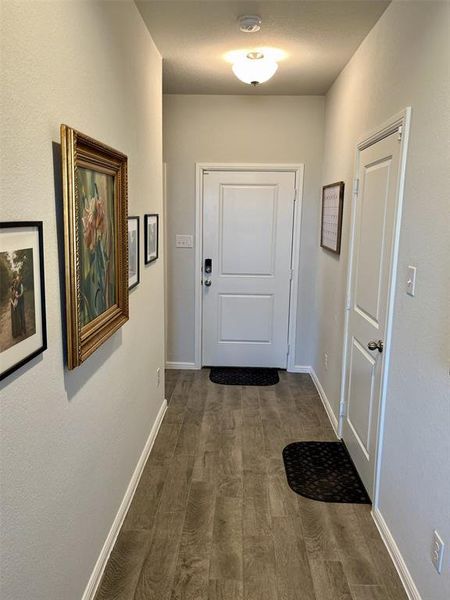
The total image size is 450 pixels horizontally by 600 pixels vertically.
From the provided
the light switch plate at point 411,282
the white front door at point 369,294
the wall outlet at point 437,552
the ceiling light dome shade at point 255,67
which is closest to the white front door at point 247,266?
the ceiling light dome shade at point 255,67

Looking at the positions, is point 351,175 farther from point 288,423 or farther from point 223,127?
point 288,423

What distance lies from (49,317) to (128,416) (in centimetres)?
112

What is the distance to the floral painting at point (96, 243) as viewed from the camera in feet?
5.01

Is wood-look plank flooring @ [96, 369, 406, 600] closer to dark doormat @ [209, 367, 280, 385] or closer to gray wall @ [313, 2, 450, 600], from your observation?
gray wall @ [313, 2, 450, 600]

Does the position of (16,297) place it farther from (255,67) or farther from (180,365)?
(180,365)

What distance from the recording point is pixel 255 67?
111 inches

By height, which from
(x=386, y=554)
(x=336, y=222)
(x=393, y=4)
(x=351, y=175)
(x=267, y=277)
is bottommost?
(x=386, y=554)

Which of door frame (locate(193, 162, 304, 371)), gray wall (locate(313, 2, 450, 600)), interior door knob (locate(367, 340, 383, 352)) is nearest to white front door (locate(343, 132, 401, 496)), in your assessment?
interior door knob (locate(367, 340, 383, 352))

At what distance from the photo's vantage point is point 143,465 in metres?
2.64

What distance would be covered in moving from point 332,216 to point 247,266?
1.04 metres

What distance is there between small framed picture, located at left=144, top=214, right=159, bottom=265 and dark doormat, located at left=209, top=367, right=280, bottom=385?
161 cm

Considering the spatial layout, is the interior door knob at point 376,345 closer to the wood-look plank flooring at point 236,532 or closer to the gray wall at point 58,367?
the wood-look plank flooring at point 236,532

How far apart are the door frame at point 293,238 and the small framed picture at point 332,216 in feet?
0.93

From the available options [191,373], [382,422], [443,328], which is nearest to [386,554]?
[382,422]
